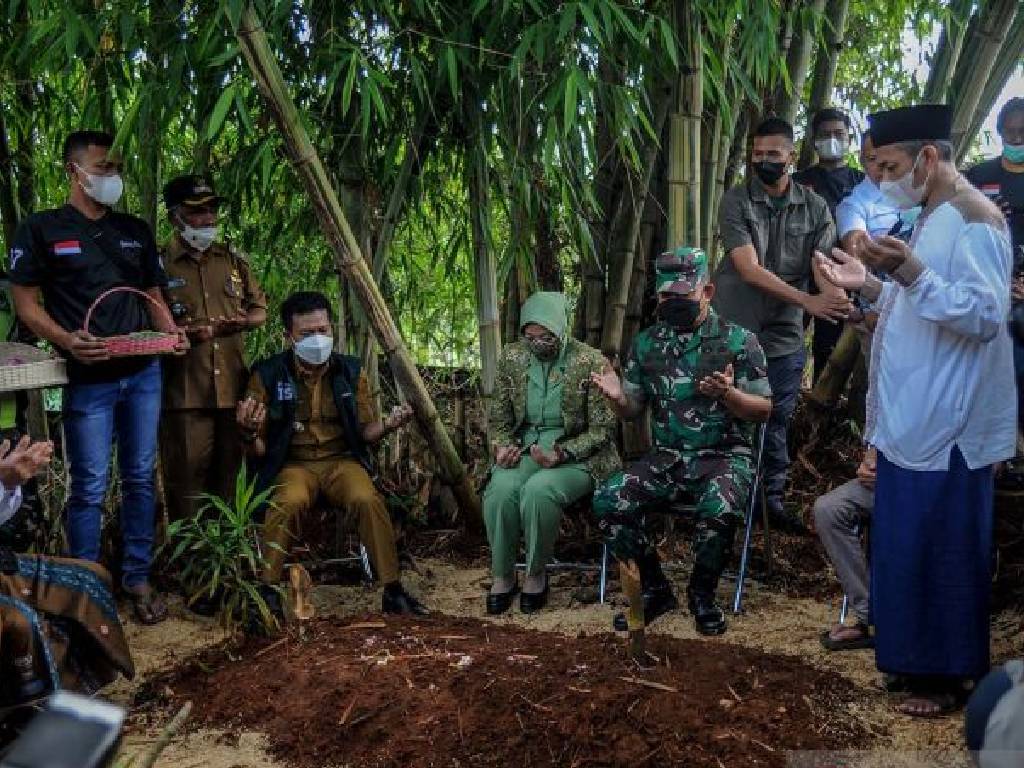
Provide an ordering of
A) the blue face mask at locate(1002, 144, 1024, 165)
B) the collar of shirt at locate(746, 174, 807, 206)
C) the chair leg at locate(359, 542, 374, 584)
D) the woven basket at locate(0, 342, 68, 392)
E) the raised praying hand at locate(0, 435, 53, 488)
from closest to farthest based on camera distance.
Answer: the raised praying hand at locate(0, 435, 53, 488), the woven basket at locate(0, 342, 68, 392), the blue face mask at locate(1002, 144, 1024, 165), the collar of shirt at locate(746, 174, 807, 206), the chair leg at locate(359, 542, 374, 584)

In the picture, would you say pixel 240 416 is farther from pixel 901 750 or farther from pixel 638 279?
pixel 901 750

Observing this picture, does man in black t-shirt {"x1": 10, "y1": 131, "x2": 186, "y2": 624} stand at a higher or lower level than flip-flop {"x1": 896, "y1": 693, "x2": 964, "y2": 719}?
higher

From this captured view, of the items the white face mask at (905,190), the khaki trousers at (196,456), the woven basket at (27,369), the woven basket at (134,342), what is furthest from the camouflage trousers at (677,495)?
the woven basket at (27,369)

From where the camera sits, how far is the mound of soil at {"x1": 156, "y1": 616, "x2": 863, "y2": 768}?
10.8 feet

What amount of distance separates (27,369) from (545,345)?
199 centimetres

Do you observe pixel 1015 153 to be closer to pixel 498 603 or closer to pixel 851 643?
pixel 851 643

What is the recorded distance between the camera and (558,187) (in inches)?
206

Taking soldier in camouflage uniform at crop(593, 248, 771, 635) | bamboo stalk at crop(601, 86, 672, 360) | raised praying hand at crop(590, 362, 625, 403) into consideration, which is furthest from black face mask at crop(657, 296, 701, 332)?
bamboo stalk at crop(601, 86, 672, 360)

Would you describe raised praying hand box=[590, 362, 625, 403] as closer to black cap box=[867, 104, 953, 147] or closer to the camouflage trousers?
the camouflage trousers

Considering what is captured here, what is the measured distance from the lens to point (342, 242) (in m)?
4.83

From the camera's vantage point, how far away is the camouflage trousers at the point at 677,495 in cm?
450

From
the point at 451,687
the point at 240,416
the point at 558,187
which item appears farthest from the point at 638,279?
the point at 451,687

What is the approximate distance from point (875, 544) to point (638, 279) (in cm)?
230

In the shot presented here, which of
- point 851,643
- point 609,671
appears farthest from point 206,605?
point 851,643
